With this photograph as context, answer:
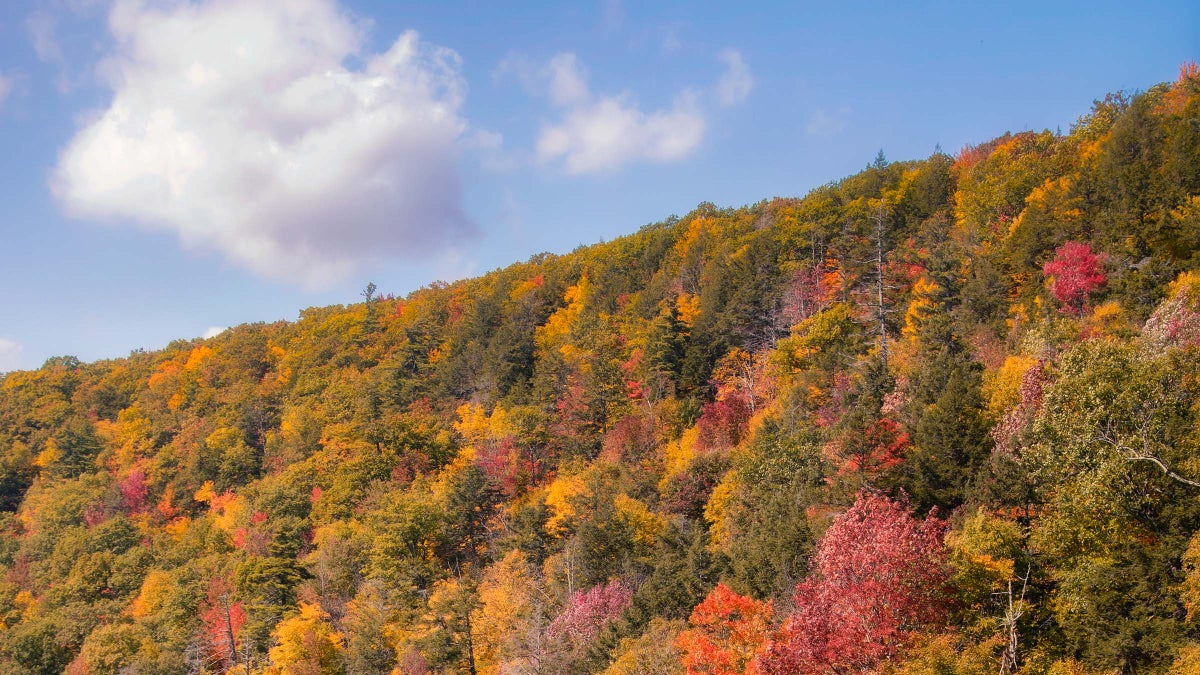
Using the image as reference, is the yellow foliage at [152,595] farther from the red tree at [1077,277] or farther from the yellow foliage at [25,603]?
the red tree at [1077,277]

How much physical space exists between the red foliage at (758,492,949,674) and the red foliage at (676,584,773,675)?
305cm

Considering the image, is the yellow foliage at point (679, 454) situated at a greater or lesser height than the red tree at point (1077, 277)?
lesser

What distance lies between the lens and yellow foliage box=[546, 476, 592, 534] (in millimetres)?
49344

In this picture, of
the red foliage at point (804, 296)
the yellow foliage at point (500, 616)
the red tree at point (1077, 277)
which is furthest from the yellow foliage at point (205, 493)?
the red tree at point (1077, 277)

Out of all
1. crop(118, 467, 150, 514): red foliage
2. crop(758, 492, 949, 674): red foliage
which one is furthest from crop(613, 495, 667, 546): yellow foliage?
crop(118, 467, 150, 514): red foliage

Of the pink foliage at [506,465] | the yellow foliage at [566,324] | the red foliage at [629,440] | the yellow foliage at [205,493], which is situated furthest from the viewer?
the yellow foliage at [205,493]

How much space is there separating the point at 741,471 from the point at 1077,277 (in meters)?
23.1

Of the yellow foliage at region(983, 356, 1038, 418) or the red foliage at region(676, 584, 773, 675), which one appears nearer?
the red foliage at region(676, 584, 773, 675)

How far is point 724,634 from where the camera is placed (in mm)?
29531

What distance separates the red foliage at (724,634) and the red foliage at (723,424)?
70.0 ft

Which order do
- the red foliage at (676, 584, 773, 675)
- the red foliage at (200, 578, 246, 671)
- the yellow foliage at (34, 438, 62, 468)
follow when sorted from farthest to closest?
the yellow foliage at (34, 438, 62, 468) < the red foliage at (200, 578, 246, 671) < the red foliage at (676, 584, 773, 675)

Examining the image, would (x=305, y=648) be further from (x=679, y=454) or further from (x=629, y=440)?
(x=679, y=454)

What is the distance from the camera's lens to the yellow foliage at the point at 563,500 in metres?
49.3

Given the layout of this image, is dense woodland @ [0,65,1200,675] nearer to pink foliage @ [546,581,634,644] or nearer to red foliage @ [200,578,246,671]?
pink foliage @ [546,581,634,644]
